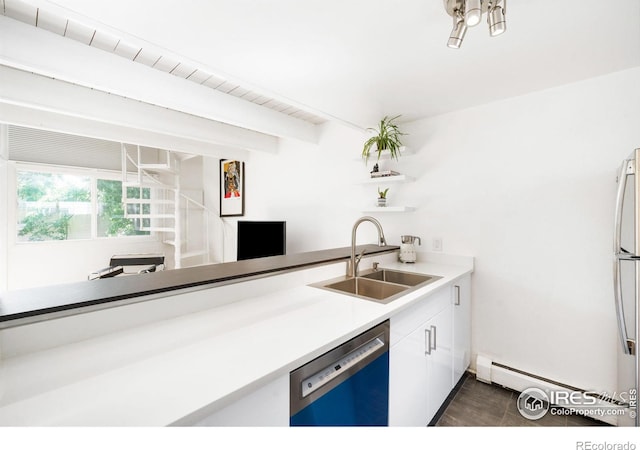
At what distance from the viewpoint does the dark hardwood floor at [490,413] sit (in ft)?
5.50

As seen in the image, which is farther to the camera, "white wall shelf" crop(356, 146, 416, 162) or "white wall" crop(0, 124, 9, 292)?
"white wall" crop(0, 124, 9, 292)

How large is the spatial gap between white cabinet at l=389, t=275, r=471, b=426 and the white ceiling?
1.40 meters

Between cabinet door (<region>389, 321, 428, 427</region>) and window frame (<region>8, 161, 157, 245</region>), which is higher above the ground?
window frame (<region>8, 161, 157, 245</region>)

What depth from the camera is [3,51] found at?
1.43m

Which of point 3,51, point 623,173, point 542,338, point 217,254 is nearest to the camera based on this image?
point 623,173

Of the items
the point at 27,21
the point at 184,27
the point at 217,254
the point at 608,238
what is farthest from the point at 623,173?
the point at 217,254

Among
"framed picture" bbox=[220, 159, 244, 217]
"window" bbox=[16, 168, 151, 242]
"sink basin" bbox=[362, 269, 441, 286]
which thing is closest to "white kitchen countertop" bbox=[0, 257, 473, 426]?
"sink basin" bbox=[362, 269, 441, 286]

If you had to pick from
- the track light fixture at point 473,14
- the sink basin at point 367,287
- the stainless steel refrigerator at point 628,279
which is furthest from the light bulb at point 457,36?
the sink basin at point 367,287

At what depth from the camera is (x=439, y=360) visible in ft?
5.43

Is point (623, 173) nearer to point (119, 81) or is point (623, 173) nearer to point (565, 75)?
point (565, 75)

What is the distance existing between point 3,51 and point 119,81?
50 centimetres

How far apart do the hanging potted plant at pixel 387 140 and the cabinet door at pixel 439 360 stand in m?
1.45

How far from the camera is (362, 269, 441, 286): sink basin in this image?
1.90 meters

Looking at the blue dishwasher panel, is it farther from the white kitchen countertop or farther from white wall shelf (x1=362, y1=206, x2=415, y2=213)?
white wall shelf (x1=362, y1=206, x2=415, y2=213)
